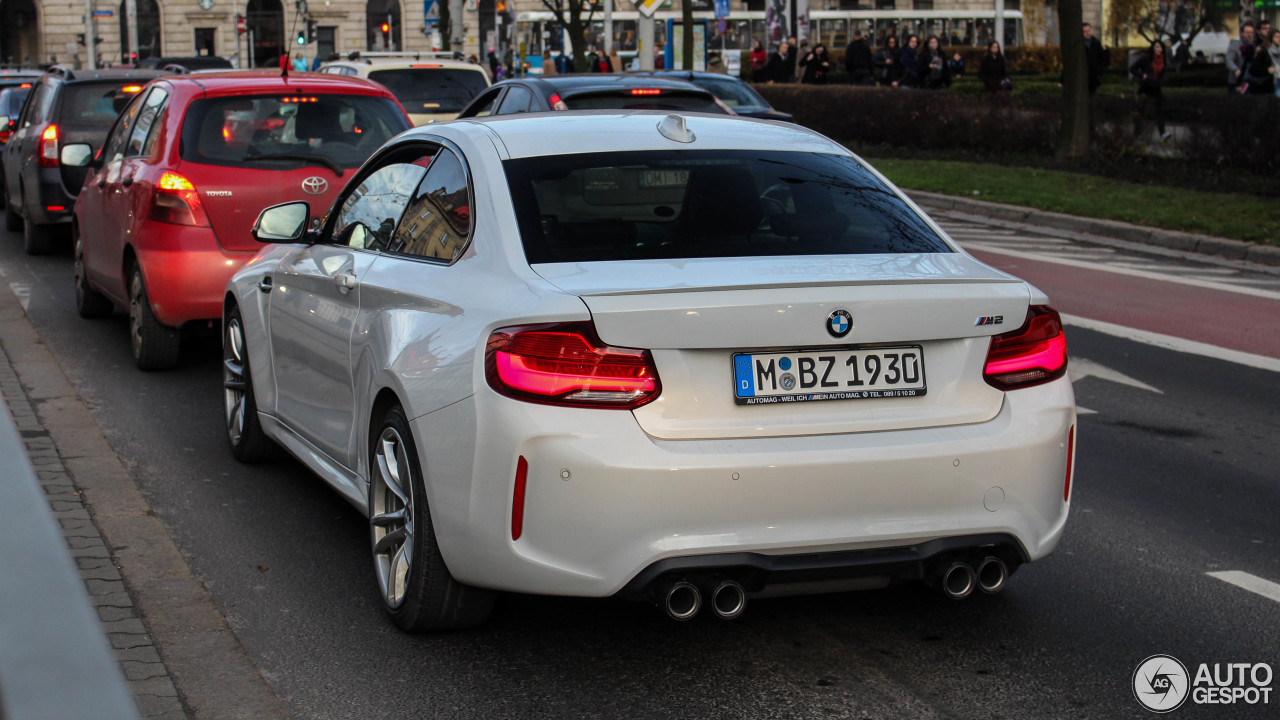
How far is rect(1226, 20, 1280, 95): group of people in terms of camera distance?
23.5m

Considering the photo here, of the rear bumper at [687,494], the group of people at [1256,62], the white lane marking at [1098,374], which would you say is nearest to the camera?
the rear bumper at [687,494]

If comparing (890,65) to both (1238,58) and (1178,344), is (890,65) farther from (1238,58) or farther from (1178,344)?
(1178,344)

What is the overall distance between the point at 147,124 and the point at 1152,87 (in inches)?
766

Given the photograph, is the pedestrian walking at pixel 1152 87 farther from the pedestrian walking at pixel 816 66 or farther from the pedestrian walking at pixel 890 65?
the pedestrian walking at pixel 816 66

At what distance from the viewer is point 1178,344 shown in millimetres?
9820

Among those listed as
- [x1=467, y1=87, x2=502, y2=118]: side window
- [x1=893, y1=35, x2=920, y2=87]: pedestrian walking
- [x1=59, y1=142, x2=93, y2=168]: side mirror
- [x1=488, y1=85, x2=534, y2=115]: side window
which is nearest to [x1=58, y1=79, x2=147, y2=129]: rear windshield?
[x1=467, y1=87, x2=502, y2=118]: side window

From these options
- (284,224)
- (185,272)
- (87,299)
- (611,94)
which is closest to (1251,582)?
(284,224)

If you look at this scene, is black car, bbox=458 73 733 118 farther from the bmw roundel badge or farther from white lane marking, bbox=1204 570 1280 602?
the bmw roundel badge

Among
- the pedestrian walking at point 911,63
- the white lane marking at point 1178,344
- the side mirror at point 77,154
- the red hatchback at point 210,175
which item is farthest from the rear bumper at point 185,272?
the pedestrian walking at point 911,63

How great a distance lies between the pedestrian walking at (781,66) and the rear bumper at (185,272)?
25.0 metres

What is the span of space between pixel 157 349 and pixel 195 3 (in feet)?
255

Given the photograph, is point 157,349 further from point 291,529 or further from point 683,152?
point 683,152

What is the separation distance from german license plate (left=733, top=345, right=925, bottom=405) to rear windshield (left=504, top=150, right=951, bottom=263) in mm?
481

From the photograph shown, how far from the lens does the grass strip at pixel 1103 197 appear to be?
1526cm
